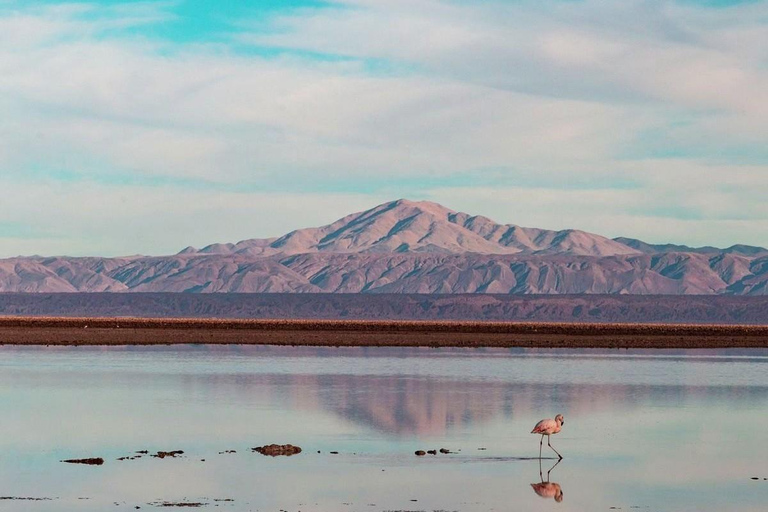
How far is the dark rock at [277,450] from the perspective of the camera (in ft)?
68.6

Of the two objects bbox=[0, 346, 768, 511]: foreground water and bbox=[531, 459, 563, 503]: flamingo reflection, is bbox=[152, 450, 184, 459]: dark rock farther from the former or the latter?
bbox=[531, 459, 563, 503]: flamingo reflection

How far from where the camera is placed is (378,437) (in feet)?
76.8

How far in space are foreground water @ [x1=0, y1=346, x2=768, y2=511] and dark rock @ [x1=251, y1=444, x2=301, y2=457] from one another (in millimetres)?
241

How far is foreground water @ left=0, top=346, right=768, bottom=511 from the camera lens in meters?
17.2

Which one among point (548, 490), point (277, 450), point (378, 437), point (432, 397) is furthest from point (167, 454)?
point (432, 397)

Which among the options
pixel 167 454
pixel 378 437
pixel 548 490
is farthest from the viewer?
pixel 378 437

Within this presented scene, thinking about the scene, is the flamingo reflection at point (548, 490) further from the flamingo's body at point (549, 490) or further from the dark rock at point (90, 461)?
the dark rock at point (90, 461)

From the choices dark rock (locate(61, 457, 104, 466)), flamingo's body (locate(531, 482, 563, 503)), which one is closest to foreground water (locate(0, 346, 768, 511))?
flamingo's body (locate(531, 482, 563, 503))

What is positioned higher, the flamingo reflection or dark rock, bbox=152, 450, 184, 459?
dark rock, bbox=152, 450, 184, 459

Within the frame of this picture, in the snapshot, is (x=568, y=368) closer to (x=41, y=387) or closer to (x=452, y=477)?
(x=41, y=387)

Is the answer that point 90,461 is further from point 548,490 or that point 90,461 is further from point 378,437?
point 548,490

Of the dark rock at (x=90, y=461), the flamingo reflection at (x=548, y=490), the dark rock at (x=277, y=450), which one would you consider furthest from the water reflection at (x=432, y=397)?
the dark rock at (x=90, y=461)

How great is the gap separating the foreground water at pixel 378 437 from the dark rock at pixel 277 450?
0.24m

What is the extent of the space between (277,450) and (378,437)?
116 inches
